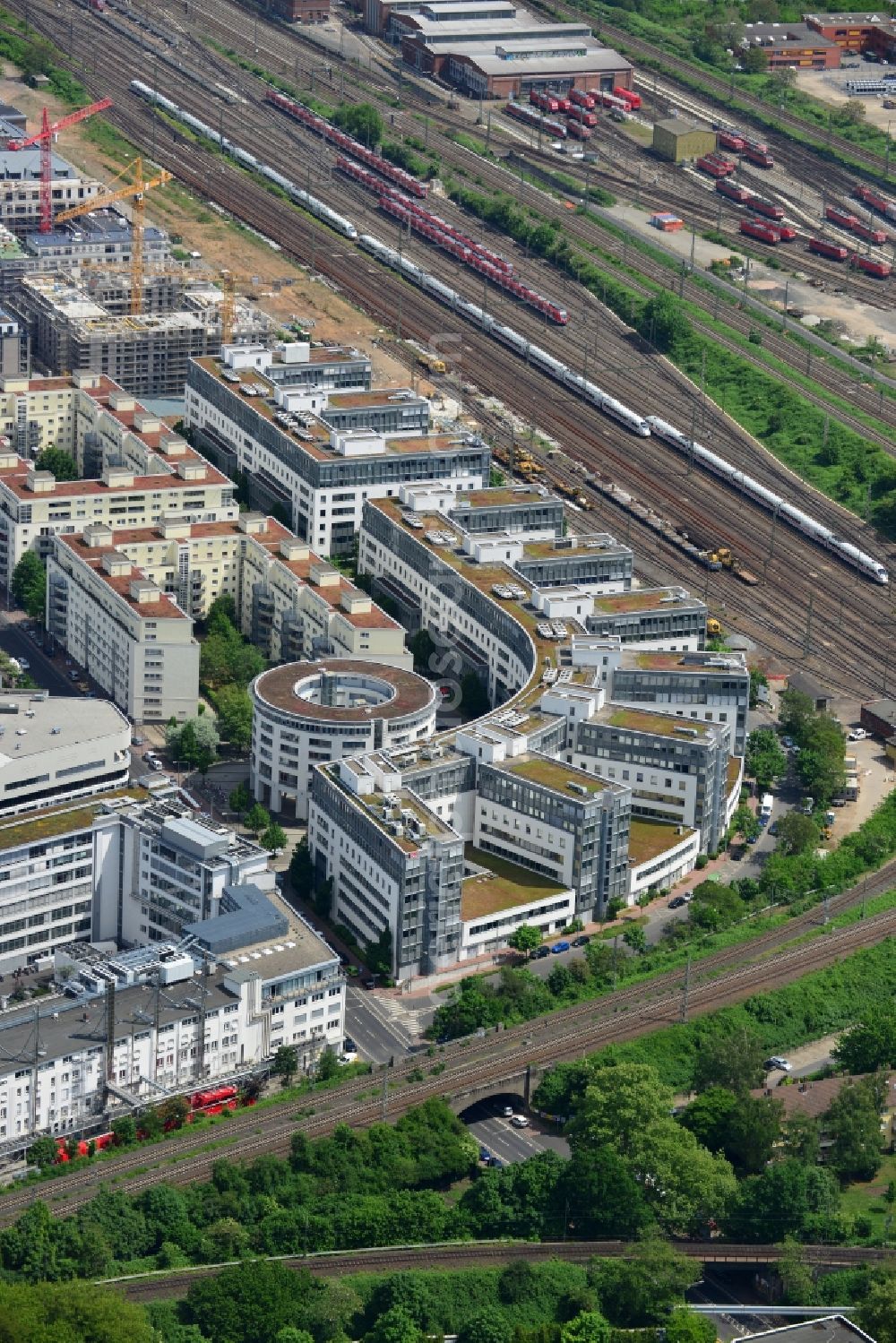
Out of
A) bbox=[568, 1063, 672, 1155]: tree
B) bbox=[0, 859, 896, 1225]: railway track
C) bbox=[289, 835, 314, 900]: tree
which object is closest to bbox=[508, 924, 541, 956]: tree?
bbox=[0, 859, 896, 1225]: railway track

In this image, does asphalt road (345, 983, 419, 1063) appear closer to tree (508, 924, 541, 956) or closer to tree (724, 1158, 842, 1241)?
tree (508, 924, 541, 956)

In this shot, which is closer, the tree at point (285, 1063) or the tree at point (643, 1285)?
the tree at point (643, 1285)

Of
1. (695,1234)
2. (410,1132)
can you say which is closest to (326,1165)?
(410,1132)

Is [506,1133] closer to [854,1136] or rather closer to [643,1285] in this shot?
[854,1136]

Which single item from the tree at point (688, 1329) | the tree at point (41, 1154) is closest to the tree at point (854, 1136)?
the tree at point (688, 1329)

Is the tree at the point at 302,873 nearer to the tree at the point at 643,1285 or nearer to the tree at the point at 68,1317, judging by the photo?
the tree at the point at 643,1285

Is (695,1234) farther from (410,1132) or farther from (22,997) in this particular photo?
(22,997)
